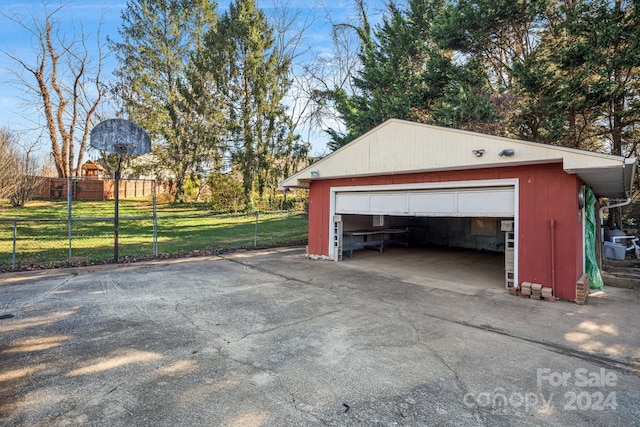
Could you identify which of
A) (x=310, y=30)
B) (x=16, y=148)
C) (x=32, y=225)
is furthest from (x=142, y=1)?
(x=32, y=225)

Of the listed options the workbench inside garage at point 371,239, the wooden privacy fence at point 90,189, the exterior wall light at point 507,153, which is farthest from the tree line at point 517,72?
the wooden privacy fence at point 90,189

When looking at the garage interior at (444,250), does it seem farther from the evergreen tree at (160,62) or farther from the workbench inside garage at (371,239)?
the evergreen tree at (160,62)

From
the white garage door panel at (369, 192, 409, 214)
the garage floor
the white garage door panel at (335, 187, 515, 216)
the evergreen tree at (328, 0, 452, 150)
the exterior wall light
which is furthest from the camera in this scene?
the evergreen tree at (328, 0, 452, 150)

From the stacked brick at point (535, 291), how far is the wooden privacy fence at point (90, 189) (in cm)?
2018

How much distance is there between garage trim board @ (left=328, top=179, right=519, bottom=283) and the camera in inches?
255

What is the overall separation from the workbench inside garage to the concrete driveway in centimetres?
399

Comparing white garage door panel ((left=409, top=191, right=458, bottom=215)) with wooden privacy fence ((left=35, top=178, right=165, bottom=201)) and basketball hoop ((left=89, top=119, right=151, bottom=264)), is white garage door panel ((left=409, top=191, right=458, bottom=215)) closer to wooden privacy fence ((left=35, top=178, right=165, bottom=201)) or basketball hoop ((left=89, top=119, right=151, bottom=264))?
basketball hoop ((left=89, top=119, right=151, bottom=264))

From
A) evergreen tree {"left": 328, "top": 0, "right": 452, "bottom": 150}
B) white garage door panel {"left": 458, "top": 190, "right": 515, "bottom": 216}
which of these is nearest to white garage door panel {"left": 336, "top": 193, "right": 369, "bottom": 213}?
white garage door panel {"left": 458, "top": 190, "right": 515, "bottom": 216}

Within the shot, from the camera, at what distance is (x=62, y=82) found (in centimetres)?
2320

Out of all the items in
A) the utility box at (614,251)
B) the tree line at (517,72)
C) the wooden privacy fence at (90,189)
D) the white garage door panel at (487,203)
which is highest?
the tree line at (517,72)

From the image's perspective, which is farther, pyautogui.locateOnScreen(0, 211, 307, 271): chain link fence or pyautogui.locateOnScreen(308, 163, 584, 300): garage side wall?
pyautogui.locateOnScreen(0, 211, 307, 271): chain link fence

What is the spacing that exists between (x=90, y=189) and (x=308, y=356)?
25.5 meters

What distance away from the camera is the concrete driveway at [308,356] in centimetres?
246

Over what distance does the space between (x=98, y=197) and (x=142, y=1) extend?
1388 cm
